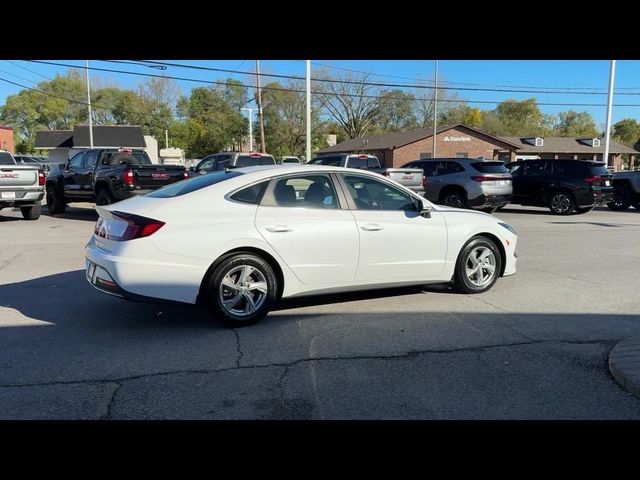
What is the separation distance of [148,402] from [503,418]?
7.85 ft

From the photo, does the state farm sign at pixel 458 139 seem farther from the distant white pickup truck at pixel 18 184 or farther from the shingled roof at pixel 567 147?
the distant white pickup truck at pixel 18 184

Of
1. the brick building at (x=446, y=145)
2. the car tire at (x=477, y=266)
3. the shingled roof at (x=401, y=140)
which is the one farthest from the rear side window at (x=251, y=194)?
the shingled roof at (x=401, y=140)

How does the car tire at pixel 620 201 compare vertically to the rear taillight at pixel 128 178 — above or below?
below

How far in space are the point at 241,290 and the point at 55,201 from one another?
1351 cm

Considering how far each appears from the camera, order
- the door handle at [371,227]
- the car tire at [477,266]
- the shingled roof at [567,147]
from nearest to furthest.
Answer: the door handle at [371,227]
the car tire at [477,266]
the shingled roof at [567,147]

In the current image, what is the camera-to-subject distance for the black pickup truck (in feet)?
44.4

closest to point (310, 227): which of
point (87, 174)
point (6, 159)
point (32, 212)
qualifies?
point (87, 174)

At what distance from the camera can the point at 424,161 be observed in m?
18.1

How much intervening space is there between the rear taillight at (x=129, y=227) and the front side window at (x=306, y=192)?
128 centimetres

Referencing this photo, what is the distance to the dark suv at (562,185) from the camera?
1702 centimetres

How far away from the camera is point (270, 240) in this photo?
5305 mm

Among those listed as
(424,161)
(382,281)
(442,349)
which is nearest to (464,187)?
(424,161)

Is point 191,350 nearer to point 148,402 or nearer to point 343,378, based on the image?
point 148,402
